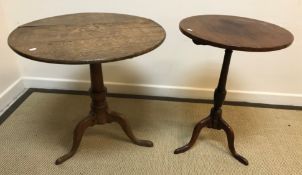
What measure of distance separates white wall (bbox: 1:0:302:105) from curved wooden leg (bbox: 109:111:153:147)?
612mm

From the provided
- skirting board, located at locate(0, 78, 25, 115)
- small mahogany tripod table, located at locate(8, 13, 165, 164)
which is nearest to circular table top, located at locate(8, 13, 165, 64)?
small mahogany tripod table, located at locate(8, 13, 165, 164)

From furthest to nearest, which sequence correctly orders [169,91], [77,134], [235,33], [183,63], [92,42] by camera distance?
1. [169,91]
2. [183,63]
3. [77,134]
4. [235,33]
5. [92,42]

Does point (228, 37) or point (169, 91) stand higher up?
point (228, 37)

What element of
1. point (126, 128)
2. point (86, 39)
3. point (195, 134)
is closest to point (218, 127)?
point (195, 134)

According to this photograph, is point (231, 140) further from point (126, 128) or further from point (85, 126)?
point (85, 126)

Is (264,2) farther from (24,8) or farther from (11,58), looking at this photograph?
(11,58)

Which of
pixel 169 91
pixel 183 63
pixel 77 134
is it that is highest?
pixel 183 63

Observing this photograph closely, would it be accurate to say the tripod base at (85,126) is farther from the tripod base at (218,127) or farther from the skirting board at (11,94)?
the skirting board at (11,94)

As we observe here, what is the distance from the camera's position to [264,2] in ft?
6.25

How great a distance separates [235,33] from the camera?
140cm

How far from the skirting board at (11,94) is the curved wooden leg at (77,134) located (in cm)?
78

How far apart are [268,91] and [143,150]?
3.71 ft

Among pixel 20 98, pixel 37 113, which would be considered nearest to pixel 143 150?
pixel 37 113

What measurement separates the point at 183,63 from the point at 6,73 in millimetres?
1360
